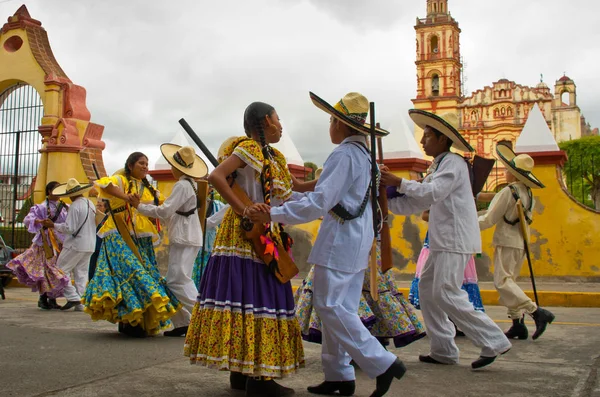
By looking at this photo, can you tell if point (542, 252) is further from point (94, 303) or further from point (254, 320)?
point (254, 320)

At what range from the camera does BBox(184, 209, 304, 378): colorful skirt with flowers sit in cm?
388

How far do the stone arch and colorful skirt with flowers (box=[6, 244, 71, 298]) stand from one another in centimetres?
530

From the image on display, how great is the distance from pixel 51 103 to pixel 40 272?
6.90m

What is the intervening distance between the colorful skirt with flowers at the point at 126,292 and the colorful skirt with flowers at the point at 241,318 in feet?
7.69

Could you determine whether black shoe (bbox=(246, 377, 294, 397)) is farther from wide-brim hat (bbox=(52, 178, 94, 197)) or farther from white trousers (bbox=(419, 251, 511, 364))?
wide-brim hat (bbox=(52, 178, 94, 197))

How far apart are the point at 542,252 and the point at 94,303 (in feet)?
26.4

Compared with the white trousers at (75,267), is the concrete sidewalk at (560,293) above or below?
below

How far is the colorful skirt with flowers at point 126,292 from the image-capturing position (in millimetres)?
6273

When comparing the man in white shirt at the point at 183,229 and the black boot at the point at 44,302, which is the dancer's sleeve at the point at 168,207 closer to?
the man in white shirt at the point at 183,229

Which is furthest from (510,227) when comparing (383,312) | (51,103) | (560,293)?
(51,103)

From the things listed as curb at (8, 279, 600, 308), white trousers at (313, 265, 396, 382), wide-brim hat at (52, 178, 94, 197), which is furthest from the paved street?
curb at (8, 279, 600, 308)

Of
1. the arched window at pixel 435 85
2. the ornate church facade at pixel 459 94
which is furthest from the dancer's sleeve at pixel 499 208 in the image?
the arched window at pixel 435 85

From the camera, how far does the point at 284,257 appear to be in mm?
4152

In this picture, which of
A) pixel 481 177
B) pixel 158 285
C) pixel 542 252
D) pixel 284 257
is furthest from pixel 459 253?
pixel 542 252
